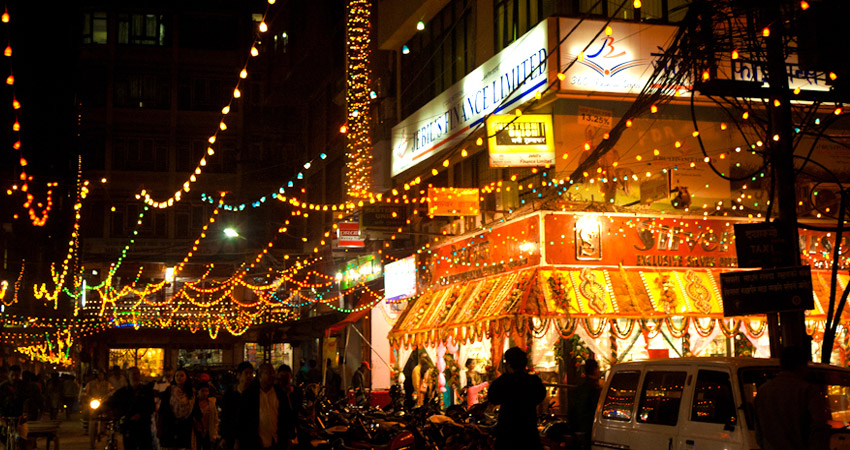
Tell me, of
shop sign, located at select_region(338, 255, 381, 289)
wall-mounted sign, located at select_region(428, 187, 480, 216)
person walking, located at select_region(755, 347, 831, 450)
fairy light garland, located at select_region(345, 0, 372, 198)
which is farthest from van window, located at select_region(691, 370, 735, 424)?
shop sign, located at select_region(338, 255, 381, 289)

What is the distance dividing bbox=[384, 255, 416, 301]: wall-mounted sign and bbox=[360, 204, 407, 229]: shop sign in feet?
6.25

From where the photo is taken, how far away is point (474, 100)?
798 inches

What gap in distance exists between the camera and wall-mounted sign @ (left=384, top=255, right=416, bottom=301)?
25594 millimetres

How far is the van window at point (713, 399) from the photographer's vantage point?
7727 mm

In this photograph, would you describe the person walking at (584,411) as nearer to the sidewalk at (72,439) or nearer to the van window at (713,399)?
the van window at (713,399)

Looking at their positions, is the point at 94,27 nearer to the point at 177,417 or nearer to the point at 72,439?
the point at 72,439

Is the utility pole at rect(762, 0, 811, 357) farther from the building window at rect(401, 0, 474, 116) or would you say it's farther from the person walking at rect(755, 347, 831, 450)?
the building window at rect(401, 0, 474, 116)

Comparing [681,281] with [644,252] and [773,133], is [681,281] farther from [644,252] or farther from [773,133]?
[773,133]

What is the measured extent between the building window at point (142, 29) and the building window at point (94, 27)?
93cm

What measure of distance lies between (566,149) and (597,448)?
9357 mm

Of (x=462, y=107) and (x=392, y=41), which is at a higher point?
(x=392, y=41)

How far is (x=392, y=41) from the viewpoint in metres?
27.7

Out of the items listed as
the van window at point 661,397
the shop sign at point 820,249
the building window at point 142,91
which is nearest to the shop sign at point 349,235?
the shop sign at point 820,249

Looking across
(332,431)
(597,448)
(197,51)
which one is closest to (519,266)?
(332,431)
